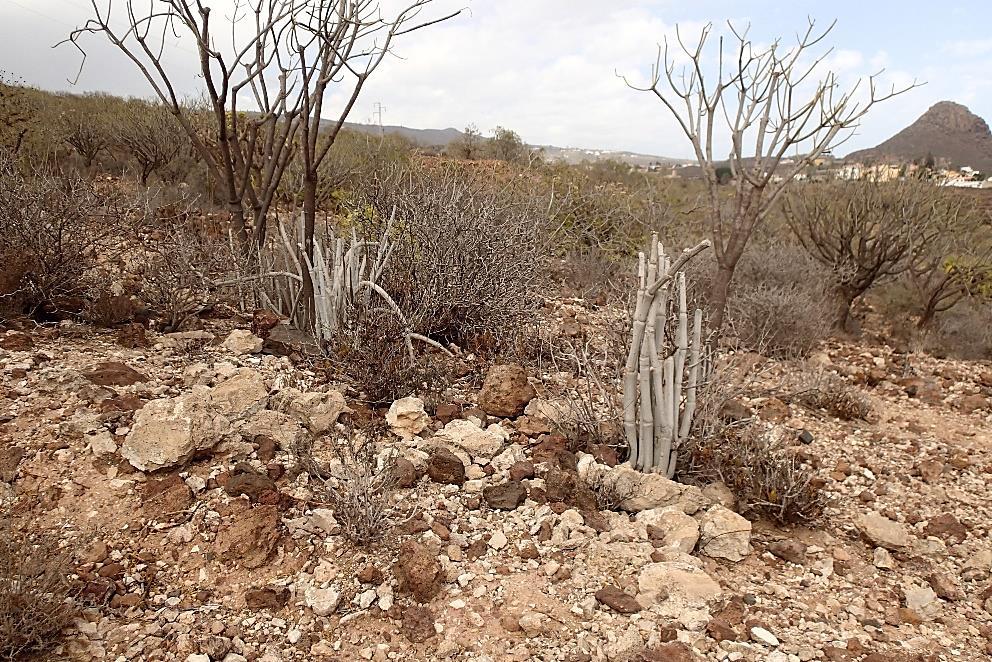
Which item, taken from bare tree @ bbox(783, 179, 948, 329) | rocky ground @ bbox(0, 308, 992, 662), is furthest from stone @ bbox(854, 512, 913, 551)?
bare tree @ bbox(783, 179, 948, 329)

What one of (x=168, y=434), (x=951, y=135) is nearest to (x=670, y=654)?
(x=168, y=434)

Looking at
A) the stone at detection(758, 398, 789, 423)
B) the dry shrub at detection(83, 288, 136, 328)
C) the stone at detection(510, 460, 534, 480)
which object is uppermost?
the dry shrub at detection(83, 288, 136, 328)

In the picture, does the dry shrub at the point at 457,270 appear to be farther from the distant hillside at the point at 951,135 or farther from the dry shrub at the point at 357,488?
the distant hillside at the point at 951,135

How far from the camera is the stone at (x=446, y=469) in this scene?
10.4 feet

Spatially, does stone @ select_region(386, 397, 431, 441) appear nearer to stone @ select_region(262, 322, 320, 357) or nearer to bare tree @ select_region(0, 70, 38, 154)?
stone @ select_region(262, 322, 320, 357)

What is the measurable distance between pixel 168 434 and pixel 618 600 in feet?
6.59

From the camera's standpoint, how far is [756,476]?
10.9ft

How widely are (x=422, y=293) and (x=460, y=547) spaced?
235cm

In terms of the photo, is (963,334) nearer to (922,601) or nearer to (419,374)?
(922,601)

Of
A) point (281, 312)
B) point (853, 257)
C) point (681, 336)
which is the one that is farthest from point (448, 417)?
point (853, 257)

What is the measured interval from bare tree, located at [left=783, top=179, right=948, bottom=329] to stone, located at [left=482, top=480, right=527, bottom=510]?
23.7 feet

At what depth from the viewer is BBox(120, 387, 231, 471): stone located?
2875 mm

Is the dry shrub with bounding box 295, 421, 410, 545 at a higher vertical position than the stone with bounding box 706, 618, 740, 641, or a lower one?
higher

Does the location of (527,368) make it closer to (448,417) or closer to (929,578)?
(448,417)
